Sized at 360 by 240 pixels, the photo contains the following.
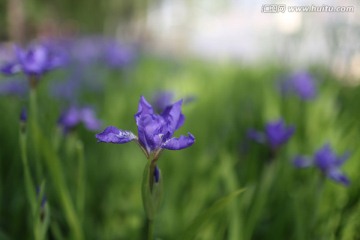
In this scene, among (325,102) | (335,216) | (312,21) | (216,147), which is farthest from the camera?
(312,21)

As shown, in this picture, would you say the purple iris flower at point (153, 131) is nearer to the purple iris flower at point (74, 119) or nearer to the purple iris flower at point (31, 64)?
the purple iris flower at point (31, 64)

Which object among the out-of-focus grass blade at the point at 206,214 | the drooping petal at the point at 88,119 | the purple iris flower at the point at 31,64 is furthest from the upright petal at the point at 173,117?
the drooping petal at the point at 88,119

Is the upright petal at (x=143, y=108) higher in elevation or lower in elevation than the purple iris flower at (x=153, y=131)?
higher

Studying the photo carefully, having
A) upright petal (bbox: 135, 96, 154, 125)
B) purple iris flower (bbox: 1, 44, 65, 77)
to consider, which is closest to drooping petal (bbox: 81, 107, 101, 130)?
purple iris flower (bbox: 1, 44, 65, 77)

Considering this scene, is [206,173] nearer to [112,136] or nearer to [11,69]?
[11,69]

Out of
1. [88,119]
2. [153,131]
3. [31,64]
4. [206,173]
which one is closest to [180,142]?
[153,131]

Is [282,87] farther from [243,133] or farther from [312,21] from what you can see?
[312,21]

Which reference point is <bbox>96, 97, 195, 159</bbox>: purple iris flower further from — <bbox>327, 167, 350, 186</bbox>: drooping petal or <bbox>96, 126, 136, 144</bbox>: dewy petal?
<bbox>327, 167, 350, 186</bbox>: drooping petal

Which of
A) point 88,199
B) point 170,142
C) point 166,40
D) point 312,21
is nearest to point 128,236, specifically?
point 88,199

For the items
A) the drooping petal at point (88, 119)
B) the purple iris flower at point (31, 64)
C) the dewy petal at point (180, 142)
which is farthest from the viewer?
the drooping petal at point (88, 119)
